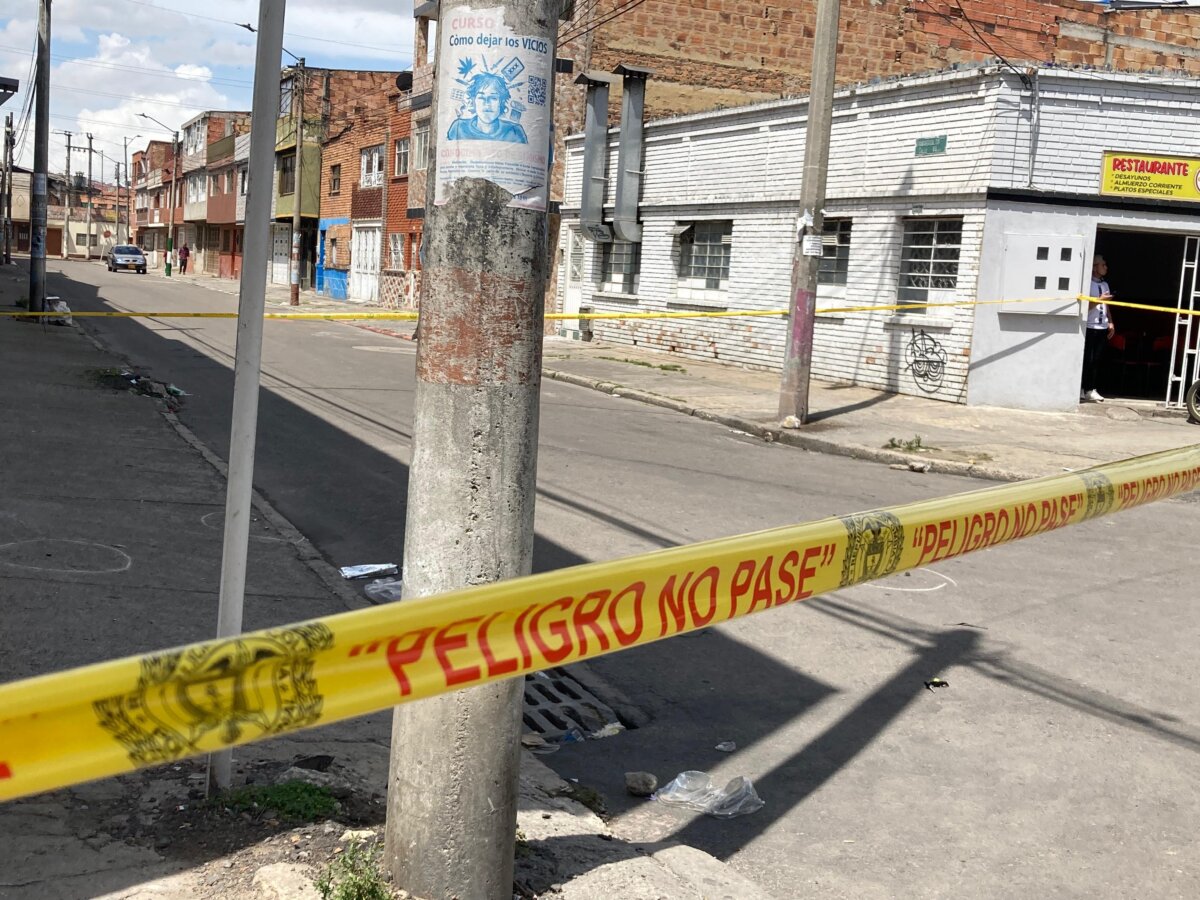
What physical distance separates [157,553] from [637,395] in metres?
11.4

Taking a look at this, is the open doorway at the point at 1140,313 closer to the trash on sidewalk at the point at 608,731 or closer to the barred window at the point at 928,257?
the barred window at the point at 928,257

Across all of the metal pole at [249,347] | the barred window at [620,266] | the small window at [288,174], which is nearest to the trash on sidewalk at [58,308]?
the barred window at [620,266]

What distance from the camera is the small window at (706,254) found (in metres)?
23.7

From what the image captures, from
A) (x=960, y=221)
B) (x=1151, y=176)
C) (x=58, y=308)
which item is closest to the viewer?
(x=1151, y=176)

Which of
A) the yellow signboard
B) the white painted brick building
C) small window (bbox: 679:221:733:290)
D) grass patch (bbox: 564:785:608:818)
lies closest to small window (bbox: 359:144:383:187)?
small window (bbox: 679:221:733:290)

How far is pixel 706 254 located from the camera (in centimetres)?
2433

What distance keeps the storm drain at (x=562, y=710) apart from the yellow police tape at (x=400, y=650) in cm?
200

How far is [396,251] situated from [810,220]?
2912cm

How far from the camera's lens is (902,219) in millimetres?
18672

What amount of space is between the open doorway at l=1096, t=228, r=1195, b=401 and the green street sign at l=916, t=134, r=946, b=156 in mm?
3362

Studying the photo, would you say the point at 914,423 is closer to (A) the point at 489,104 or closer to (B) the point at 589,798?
(B) the point at 589,798

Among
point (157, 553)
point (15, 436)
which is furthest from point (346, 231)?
point (157, 553)

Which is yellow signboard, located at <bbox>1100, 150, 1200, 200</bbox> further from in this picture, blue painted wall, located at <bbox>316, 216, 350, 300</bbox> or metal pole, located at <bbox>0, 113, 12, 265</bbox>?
metal pole, located at <bbox>0, 113, 12, 265</bbox>

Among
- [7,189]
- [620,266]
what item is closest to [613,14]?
[620,266]
